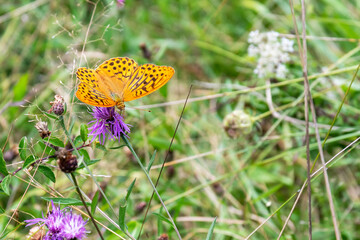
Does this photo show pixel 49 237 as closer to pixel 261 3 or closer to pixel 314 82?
pixel 314 82

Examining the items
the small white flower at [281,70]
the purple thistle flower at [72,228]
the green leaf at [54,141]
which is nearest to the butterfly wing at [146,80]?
the green leaf at [54,141]

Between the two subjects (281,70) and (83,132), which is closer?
(83,132)

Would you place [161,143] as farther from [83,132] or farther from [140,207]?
[83,132]

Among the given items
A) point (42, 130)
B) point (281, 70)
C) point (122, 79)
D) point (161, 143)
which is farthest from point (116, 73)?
point (281, 70)

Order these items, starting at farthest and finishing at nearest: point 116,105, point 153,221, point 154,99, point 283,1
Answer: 1. point 283,1
2. point 154,99
3. point 153,221
4. point 116,105

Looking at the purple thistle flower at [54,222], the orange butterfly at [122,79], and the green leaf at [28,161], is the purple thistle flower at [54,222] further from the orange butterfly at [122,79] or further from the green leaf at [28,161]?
the orange butterfly at [122,79]

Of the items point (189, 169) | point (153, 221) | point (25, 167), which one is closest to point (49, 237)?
point (25, 167)

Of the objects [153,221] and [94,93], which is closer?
[94,93]
